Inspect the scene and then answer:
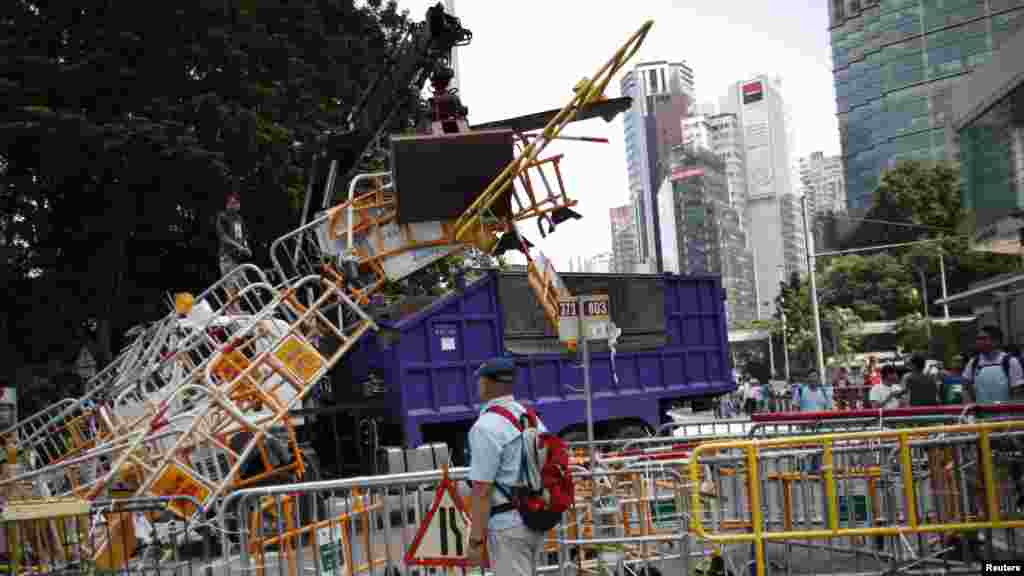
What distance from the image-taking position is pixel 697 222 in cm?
12119

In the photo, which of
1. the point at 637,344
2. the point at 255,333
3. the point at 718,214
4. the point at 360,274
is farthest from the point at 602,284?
the point at 718,214

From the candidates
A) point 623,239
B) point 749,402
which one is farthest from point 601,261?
point 749,402

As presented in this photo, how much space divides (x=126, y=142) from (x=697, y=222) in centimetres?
11210

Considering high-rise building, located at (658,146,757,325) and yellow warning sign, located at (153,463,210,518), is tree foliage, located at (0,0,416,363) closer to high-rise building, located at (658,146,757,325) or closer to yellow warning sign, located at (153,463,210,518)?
yellow warning sign, located at (153,463,210,518)

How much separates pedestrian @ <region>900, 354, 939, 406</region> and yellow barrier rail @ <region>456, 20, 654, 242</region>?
5892 mm

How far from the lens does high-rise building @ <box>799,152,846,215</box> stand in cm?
15038

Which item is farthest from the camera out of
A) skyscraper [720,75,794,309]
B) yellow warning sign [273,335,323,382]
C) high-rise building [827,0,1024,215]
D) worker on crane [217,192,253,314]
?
skyscraper [720,75,794,309]

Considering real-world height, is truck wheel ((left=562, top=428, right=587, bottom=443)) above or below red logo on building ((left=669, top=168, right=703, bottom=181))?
below

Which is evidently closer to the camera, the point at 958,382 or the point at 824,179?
the point at 958,382

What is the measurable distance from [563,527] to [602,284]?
8042mm

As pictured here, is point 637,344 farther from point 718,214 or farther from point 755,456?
point 718,214

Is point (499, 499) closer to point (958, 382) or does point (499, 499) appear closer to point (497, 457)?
point (497, 457)

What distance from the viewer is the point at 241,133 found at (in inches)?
589

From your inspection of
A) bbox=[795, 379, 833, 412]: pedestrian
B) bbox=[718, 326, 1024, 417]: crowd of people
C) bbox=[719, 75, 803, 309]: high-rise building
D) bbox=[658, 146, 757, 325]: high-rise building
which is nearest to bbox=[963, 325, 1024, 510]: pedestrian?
bbox=[718, 326, 1024, 417]: crowd of people
